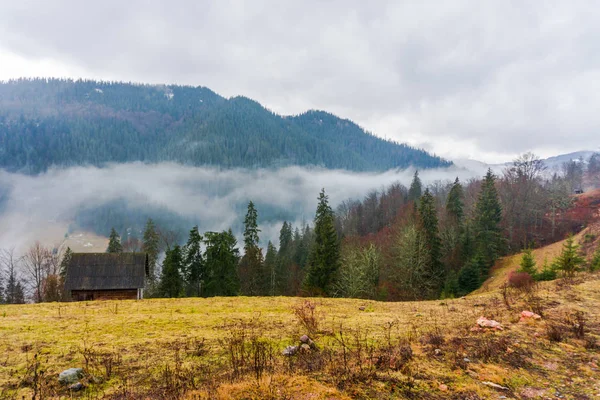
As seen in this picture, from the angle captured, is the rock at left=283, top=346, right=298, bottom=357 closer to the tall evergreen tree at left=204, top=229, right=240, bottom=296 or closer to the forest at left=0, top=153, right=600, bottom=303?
the forest at left=0, top=153, right=600, bottom=303

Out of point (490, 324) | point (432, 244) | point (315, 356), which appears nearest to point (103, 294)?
point (315, 356)

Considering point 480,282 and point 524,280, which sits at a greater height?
point 524,280

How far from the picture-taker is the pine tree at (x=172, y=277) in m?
37.1

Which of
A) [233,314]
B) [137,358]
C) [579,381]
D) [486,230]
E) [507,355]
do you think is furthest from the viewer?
[486,230]

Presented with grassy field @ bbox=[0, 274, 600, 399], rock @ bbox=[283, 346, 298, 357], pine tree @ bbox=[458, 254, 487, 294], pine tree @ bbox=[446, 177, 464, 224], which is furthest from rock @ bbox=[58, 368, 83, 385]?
pine tree @ bbox=[446, 177, 464, 224]

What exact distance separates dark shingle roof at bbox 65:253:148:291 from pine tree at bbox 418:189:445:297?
32.9 metres

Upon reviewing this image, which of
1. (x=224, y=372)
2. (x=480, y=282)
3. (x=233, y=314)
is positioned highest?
(x=224, y=372)

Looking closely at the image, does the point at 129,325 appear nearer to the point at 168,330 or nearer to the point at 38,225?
the point at 168,330

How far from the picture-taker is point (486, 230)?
142 feet

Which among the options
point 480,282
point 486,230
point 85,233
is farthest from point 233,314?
point 85,233

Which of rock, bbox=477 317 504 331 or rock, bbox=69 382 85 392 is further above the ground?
rock, bbox=69 382 85 392

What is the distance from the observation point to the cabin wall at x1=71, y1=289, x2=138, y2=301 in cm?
2866

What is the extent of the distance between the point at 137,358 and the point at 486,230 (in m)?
47.3

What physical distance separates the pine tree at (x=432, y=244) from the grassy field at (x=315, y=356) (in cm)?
2562
